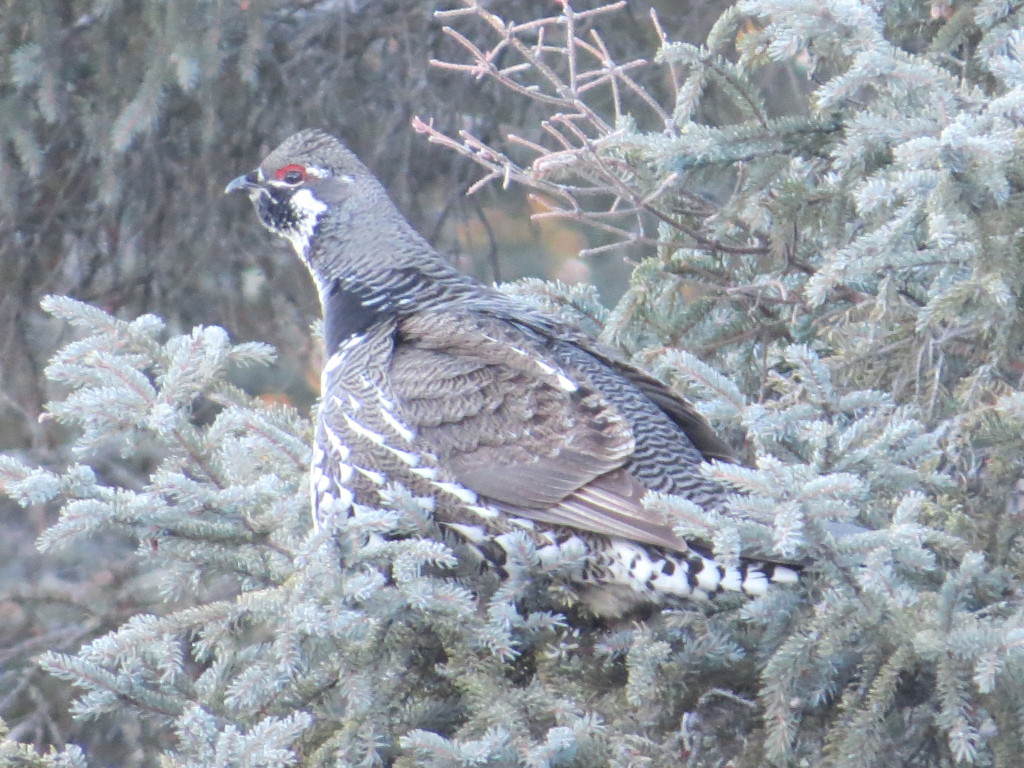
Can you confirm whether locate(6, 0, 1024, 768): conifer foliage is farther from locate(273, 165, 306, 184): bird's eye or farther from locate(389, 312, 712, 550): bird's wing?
locate(273, 165, 306, 184): bird's eye

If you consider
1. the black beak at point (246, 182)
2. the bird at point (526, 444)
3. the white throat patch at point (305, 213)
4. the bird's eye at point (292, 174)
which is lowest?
the bird at point (526, 444)

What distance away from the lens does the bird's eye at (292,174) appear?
5430 mm

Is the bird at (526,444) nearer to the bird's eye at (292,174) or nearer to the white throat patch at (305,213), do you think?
the white throat patch at (305,213)

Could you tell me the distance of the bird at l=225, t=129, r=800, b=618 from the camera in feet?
12.2

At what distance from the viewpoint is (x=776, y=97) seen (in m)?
7.49

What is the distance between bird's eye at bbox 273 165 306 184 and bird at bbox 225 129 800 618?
A: 3.25ft

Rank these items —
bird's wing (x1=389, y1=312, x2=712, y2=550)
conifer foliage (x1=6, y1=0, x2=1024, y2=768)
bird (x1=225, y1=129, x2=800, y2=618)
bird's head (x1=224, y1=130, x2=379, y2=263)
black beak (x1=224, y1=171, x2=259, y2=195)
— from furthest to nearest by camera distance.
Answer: black beak (x1=224, y1=171, x2=259, y2=195)
bird's head (x1=224, y1=130, x2=379, y2=263)
bird's wing (x1=389, y1=312, x2=712, y2=550)
bird (x1=225, y1=129, x2=800, y2=618)
conifer foliage (x1=6, y1=0, x2=1024, y2=768)

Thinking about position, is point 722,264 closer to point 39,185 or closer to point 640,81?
point 640,81

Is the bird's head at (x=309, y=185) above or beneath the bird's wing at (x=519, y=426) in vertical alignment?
above

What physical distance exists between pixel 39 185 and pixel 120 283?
0.63 meters

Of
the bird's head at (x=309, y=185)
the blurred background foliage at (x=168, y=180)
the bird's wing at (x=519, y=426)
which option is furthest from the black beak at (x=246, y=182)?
the bird's wing at (x=519, y=426)

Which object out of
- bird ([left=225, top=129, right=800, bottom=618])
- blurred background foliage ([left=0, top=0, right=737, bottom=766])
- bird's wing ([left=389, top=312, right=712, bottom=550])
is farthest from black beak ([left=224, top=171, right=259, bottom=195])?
bird's wing ([left=389, top=312, right=712, bottom=550])

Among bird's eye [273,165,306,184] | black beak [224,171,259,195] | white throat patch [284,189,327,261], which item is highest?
bird's eye [273,165,306,184]

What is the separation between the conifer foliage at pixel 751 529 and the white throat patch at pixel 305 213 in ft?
4.53
